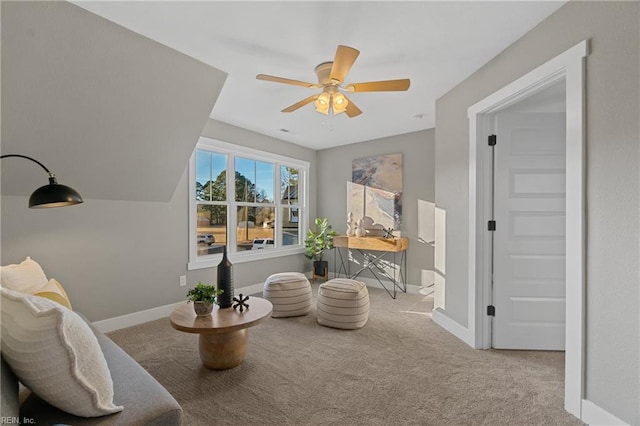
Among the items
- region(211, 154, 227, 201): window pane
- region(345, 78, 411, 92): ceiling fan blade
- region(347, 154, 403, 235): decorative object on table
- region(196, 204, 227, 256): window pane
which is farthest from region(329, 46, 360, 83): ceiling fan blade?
region(347, 154, 403, 235): decorative object on table

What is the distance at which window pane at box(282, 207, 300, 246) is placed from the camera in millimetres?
5438

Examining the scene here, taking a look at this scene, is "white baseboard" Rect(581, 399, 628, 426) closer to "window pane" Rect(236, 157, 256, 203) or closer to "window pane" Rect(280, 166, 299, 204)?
"window pane" Rect(236, 157, 256, 203)

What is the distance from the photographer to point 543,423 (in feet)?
5.83

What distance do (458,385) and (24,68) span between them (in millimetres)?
3634

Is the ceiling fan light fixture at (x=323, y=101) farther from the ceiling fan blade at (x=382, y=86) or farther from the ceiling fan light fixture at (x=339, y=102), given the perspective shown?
the ceiling fan blade at (x=382, y=86)

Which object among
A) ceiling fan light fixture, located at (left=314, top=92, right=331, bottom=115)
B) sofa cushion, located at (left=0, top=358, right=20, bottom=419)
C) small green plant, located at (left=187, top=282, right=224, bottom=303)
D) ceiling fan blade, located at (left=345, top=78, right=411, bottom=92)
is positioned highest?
ceiling fan blade, located at (left=345, top=78, right=411, bottom=92)

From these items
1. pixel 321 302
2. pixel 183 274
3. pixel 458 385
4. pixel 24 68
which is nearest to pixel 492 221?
pixel 458 385

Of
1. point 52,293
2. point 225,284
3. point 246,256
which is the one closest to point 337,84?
point 225,284

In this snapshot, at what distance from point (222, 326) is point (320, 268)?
3.36 m

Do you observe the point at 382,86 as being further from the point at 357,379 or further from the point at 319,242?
the point at 319,242

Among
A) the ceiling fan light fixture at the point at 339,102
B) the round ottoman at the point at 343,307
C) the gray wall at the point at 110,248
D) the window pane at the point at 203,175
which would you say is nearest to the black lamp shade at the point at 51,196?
the gray wall at the point at 110,248

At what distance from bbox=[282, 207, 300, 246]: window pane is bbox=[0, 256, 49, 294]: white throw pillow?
3.54m

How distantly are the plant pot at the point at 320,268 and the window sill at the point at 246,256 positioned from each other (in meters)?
0.37

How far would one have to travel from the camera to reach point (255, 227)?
4.95 meters
